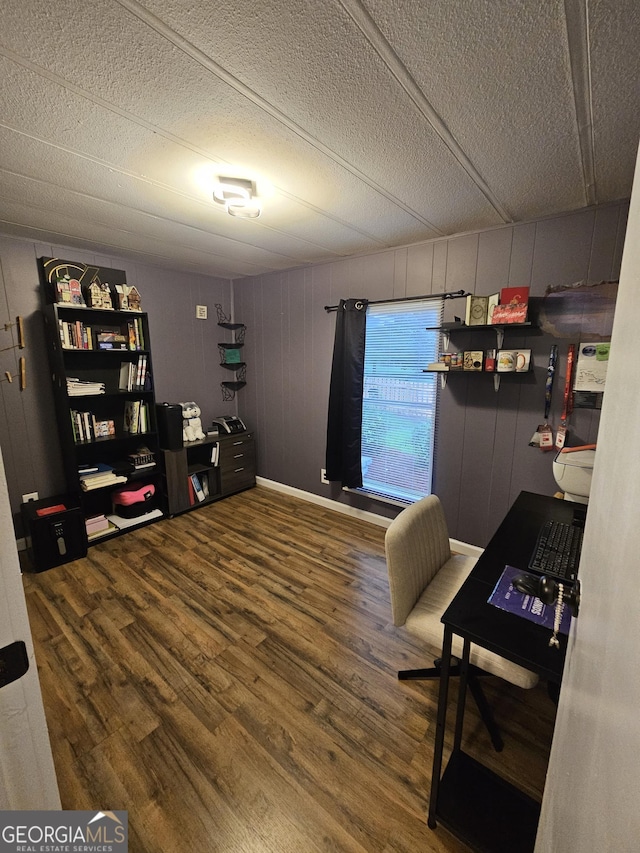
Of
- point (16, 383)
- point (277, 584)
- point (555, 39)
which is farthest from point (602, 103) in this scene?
point (16, 383)

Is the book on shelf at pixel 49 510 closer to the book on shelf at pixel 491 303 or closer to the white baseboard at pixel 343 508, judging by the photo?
the white baseboard at pixel 343 508

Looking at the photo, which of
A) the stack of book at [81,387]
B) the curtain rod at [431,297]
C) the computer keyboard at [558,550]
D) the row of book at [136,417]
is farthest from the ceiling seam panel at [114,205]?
the computer keyboard at [558,550]

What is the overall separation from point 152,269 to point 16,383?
1544 millimetres

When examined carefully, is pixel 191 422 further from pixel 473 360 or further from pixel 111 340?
pixel 473 360

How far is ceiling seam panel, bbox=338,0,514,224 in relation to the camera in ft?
2.97

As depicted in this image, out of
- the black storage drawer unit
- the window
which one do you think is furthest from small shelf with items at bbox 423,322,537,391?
the black storage drawer unit

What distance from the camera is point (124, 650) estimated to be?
185 cm

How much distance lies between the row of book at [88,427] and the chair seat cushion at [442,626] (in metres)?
2.80

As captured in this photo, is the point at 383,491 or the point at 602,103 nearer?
the point at 602,103

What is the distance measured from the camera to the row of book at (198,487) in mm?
3506

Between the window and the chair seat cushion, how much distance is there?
119cm

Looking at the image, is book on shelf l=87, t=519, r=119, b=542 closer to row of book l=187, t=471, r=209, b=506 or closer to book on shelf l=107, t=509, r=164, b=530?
book on shelf l=107, t=509, r=164, b=530

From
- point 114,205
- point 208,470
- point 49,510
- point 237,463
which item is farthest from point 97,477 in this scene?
point 114,205

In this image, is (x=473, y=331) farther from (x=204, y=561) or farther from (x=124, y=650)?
(x=124, y=650)
